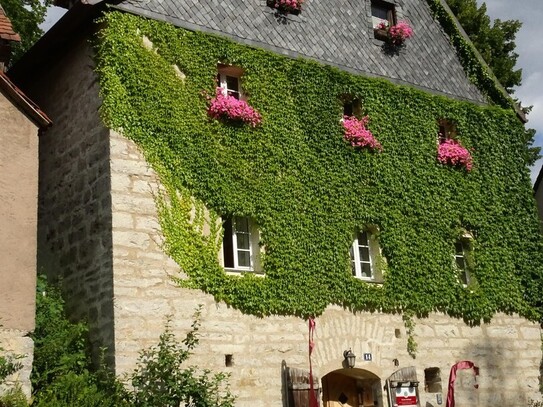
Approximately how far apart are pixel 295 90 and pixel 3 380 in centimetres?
707

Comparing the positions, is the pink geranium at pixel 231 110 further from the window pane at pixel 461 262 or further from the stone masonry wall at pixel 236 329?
the window pane at pixel 461 262

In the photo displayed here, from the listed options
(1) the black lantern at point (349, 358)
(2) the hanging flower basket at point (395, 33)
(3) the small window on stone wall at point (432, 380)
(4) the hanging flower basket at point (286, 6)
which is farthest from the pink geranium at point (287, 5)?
(3) the small window on stone wall at point (432, 380)

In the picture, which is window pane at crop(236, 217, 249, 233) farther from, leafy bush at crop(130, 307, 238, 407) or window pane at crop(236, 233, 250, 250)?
leafy bush at crop(130, 307, 238, 407)

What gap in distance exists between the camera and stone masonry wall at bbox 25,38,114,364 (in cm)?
1141

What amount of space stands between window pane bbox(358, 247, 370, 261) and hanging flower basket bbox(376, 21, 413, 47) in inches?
180

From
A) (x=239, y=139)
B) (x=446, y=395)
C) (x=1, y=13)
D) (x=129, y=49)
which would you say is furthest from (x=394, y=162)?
(x=1, y=13)

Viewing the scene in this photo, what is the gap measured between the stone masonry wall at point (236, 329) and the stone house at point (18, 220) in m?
1.26

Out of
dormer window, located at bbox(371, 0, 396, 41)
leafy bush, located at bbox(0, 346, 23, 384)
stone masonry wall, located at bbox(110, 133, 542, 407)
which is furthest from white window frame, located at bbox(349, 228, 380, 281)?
leafy bush, located at bbox(0, 346, 23, 384)

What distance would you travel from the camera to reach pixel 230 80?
1374cm

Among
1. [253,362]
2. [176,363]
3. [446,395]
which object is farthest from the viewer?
[446,395]

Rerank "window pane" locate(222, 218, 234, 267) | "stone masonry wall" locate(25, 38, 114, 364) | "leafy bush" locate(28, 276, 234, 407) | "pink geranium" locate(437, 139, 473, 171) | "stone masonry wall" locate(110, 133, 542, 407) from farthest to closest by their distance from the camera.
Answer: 1. "pink geranium" locate(437, 139, 473, 171)
2. "window pane" locate(222, 218, 234, 267)
3. "stone masonry wall" locate(25, 38, 114, 364)
4. "stone masonry wall" locate(110, 133, 542, 407)
5. "leafy bush" locate(28, 276, 234, 407)

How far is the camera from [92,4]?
39.8ft

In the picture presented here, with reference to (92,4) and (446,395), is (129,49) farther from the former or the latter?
(446,395)

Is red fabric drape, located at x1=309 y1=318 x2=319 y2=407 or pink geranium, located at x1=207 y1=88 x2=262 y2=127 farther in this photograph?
pink geranium, located at x1=207 y1=88 x2=262 y2=127
